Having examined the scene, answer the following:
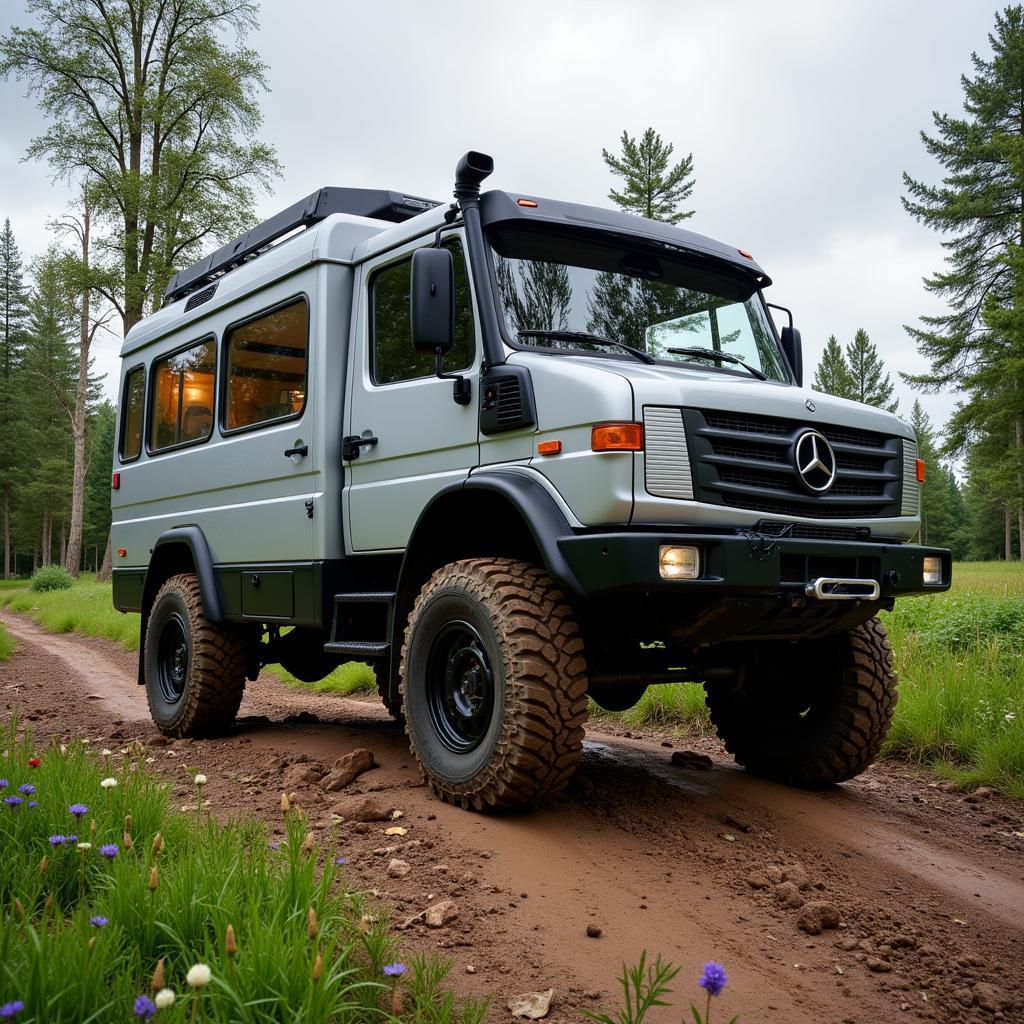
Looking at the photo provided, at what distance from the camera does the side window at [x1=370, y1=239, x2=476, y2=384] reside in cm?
459

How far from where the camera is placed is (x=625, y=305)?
15.6 ft

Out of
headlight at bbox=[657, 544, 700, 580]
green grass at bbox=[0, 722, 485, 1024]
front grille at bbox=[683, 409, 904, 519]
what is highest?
front grille at bbox=[683, 409, 904, 519]

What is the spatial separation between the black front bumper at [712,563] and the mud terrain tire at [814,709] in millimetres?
1017

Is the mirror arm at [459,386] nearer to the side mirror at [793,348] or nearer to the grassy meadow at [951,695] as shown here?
the side mirror at [793,348]

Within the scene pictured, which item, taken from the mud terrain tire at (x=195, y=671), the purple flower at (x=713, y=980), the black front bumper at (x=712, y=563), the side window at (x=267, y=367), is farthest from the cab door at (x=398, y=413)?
the purple flower at (x=713, y=980)

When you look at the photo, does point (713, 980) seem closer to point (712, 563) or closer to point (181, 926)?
point (181, 926)

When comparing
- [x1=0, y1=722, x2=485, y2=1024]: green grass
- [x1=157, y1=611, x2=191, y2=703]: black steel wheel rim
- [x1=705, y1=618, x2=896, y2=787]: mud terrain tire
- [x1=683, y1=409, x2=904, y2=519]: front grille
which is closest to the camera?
[x1=0, y1=722, x2=485, y2=1024]: green grass

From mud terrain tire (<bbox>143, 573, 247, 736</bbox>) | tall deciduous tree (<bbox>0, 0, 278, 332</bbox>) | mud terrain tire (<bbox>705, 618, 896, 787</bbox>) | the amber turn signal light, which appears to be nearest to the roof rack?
mud terrain tire (<bbox>143, 573, 247, 736</bbox>)

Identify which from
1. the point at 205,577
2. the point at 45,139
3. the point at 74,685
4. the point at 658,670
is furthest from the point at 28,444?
the point at 658,670

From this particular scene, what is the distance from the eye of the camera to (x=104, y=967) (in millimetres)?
2131

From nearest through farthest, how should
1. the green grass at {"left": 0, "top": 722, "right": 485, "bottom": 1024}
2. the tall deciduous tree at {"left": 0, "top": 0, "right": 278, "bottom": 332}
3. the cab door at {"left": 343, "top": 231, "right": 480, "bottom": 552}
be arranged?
the green grass at {"left": 0, "top": 722, "right": 485, "bottom": 1024}, the cab door at {"left": 343, "top": 231, "right": 480, "bottom": 552}, the tall deciduous tree at {"left": 0, "top": 0, "right": 278, "bottom": 332}

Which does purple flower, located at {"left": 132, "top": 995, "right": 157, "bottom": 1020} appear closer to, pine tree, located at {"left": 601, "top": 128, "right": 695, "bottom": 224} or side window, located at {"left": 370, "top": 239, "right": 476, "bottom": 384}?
side window, located at {"left": 370, "top": 239, "right": 476, "bottom": 384}

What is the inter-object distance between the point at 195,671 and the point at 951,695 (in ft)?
→ 15.6

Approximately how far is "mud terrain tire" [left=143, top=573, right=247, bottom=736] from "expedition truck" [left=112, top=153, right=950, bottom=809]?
2cm
